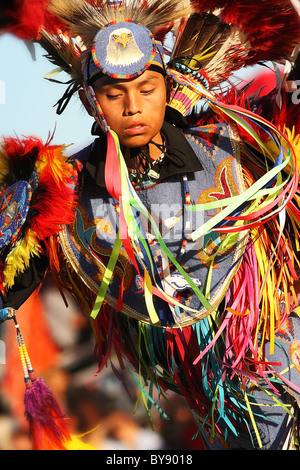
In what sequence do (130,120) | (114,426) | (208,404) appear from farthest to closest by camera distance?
(114,426)
(208,404)
(130,120)

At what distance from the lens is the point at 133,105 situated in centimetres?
200

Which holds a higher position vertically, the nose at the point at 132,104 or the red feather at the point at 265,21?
the red feather at the point at 265,21

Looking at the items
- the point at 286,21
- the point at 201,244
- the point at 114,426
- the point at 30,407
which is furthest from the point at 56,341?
the point at 286,21

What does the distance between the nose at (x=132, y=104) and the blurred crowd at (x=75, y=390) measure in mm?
1626

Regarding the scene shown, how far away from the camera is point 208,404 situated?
2.32 meters

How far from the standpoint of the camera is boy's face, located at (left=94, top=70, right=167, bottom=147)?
201cm

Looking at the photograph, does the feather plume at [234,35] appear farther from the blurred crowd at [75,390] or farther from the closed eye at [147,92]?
the blurred crowd at [75,390]

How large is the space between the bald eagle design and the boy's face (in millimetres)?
53

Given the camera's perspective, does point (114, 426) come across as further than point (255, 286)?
Yes

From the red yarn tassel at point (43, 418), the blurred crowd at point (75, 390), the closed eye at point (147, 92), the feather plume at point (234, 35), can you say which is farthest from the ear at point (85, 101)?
the blurred crowd at point (75, 390)

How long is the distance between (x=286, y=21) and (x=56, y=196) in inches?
35.2

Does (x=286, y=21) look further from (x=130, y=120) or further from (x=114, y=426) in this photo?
(x=114, y=426)

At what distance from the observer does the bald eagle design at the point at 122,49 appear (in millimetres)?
2002

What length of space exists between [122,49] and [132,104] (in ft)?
0.55
